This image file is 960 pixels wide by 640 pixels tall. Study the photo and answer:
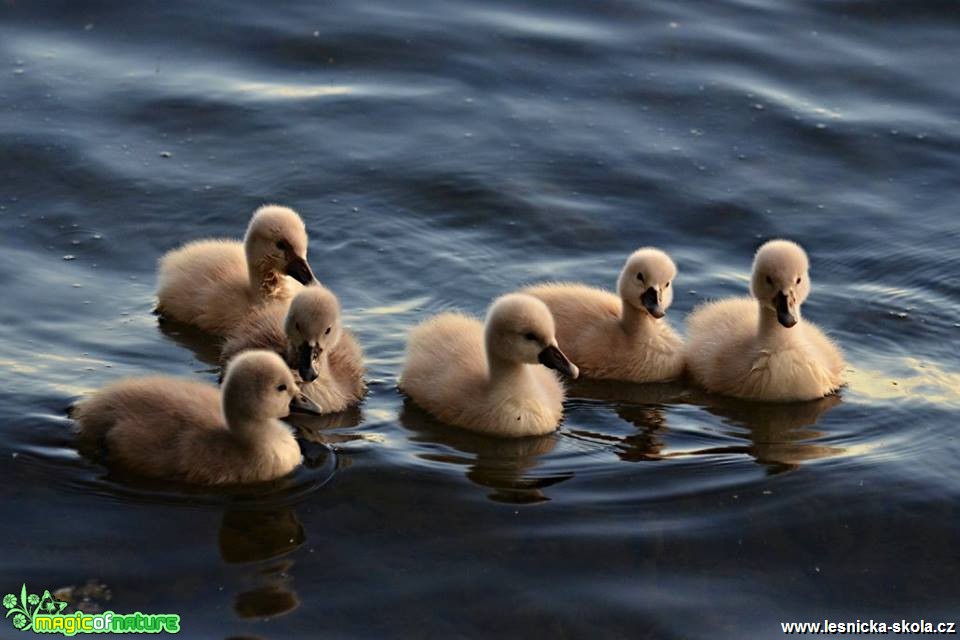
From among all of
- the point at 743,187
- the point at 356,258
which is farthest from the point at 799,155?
the point at 356,258

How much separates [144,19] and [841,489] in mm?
7627

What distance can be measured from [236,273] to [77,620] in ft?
10.1

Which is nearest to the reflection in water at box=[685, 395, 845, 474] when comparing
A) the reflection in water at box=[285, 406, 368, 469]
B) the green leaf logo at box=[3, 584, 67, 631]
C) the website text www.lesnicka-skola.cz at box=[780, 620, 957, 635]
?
the website text www.lesnicka-skola.cz at box=[780, 620, 957, 635]

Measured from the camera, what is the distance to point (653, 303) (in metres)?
8.59

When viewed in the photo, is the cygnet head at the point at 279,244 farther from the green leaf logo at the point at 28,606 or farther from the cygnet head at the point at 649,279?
the green leaf logo at the point at 28,606

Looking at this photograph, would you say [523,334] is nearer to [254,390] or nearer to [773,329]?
[254,390]

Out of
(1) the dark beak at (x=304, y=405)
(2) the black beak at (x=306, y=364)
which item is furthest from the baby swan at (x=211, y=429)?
(2) the black beak at (x=306, y=364)

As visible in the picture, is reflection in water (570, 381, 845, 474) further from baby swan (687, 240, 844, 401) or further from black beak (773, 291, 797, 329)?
black beak (773, 291, 797, 329)

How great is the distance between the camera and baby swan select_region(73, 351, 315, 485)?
23.9 ft

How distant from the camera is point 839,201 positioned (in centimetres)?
1098

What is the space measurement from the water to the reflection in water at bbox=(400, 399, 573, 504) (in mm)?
30

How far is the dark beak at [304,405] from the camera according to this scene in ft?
25.1

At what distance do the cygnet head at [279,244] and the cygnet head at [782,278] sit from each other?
93.2 inches

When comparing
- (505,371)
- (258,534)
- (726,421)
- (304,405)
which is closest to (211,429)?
(304,405)
